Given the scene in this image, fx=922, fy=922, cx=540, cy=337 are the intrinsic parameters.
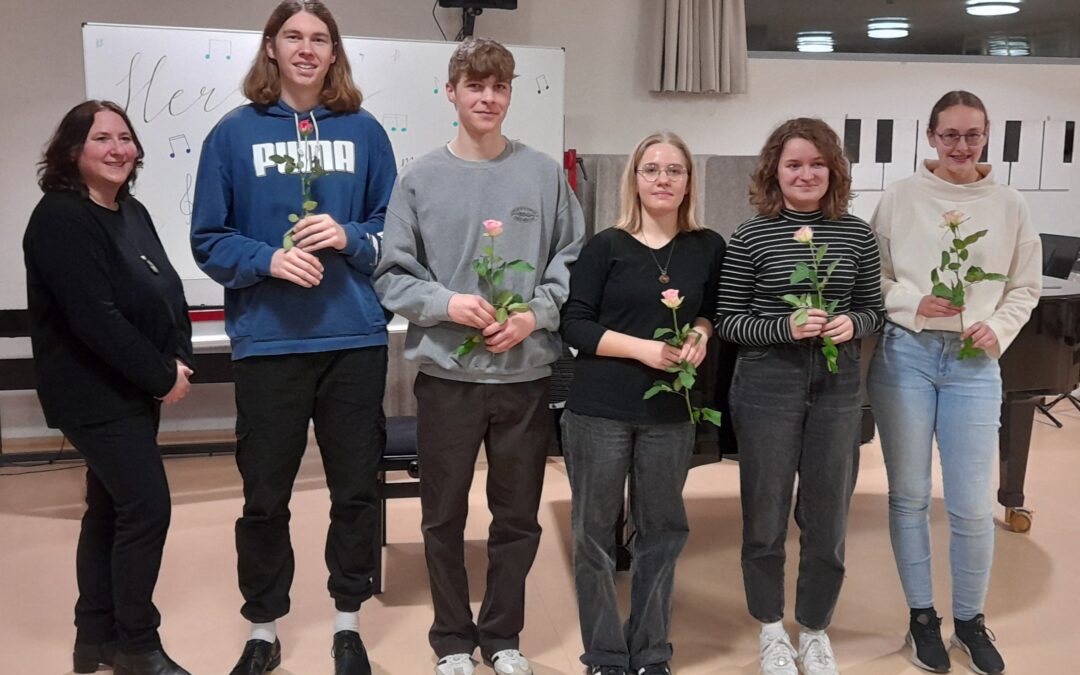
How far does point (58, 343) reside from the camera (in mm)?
2287

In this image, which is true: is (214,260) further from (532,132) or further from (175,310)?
(532,132)

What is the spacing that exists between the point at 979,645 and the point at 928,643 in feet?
0.45

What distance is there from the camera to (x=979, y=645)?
261 cm

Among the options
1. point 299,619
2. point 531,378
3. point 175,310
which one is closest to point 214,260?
point 175,310

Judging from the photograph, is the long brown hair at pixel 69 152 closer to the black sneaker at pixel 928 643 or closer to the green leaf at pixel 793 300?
the green leaf at pixel 793 300

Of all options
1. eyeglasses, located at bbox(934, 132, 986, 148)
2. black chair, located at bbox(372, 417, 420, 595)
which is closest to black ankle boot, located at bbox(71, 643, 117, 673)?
black chair, located at bbox(372, 417, 420, 595)

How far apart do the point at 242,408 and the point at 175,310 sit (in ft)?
1.13

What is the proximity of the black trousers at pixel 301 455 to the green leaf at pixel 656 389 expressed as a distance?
2.31 feet

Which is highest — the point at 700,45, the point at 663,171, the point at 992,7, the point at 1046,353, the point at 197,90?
the point at 992,7

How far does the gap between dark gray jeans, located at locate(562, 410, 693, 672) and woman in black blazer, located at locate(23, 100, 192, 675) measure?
1.08 metres

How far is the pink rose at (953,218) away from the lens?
2.41 meters

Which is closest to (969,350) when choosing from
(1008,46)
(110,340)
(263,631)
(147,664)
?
(263,631)

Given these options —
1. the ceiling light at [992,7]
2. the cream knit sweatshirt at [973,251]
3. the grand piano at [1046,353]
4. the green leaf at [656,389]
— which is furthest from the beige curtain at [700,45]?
the green leaf at [656,389]

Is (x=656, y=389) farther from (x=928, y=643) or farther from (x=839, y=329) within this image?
(x=928, y=643)
